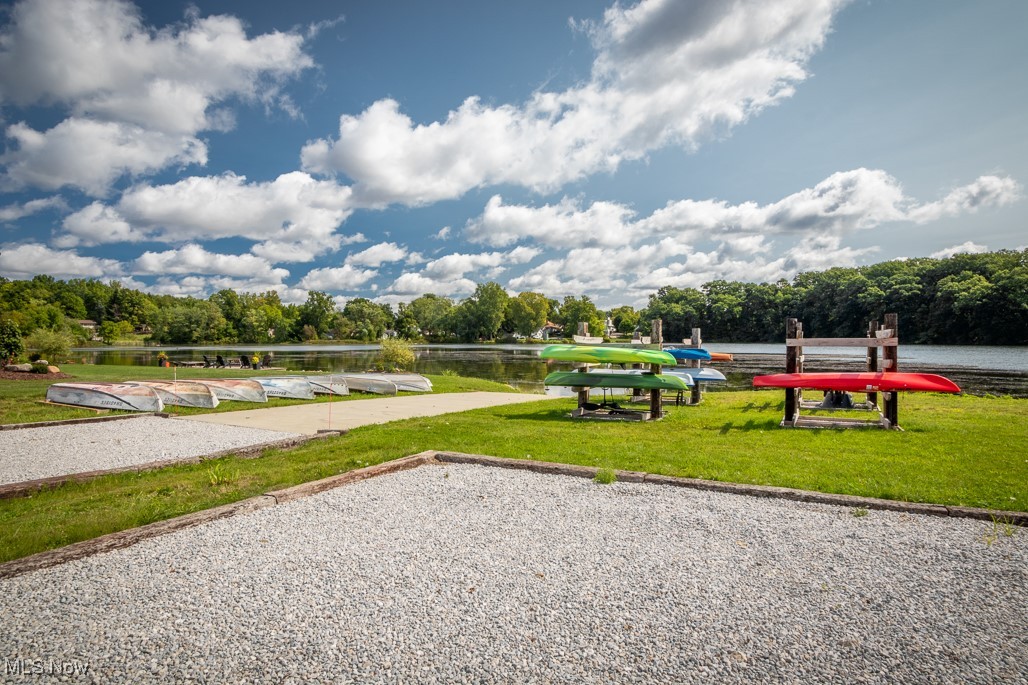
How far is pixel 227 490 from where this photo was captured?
20.9ft

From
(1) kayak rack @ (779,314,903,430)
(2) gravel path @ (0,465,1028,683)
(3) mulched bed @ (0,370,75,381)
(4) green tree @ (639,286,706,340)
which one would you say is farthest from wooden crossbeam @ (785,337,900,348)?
(4) green tree @ (639,286,706,340)

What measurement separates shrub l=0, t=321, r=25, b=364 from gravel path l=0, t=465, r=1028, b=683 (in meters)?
25.2

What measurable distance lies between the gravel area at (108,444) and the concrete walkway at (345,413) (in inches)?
27.3

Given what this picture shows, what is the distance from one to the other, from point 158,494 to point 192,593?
310 cm

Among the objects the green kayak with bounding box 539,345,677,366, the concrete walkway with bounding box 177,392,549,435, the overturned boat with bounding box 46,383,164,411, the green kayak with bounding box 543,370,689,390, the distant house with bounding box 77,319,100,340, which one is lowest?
the concrete walkway with bounding box 177,392,549,435

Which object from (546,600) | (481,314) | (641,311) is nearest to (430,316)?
(481,314)

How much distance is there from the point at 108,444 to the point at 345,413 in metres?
5.06

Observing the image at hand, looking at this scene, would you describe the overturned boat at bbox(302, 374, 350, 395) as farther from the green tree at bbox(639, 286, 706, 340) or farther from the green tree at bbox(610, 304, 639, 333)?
the green tree at bbox(610, 304, 639, 333)

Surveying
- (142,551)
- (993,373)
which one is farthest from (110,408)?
(993,373)

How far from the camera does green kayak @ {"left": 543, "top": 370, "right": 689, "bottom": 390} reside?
37.3ft

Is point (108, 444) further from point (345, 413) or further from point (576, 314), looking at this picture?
point (576, 314)

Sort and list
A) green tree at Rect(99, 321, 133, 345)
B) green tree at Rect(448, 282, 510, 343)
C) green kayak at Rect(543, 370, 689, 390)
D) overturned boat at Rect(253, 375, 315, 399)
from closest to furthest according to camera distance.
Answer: green kayak at Rect(543, 370, 689, 390)
overturned boat at Rect(253, 375, 315, 399)
green tree at Rect(99, 321, 133, 345)
green tree at Rect(448, 282, 510, 343)

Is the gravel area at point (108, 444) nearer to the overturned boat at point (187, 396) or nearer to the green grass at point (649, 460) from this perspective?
the green grass at point (649, 460)
